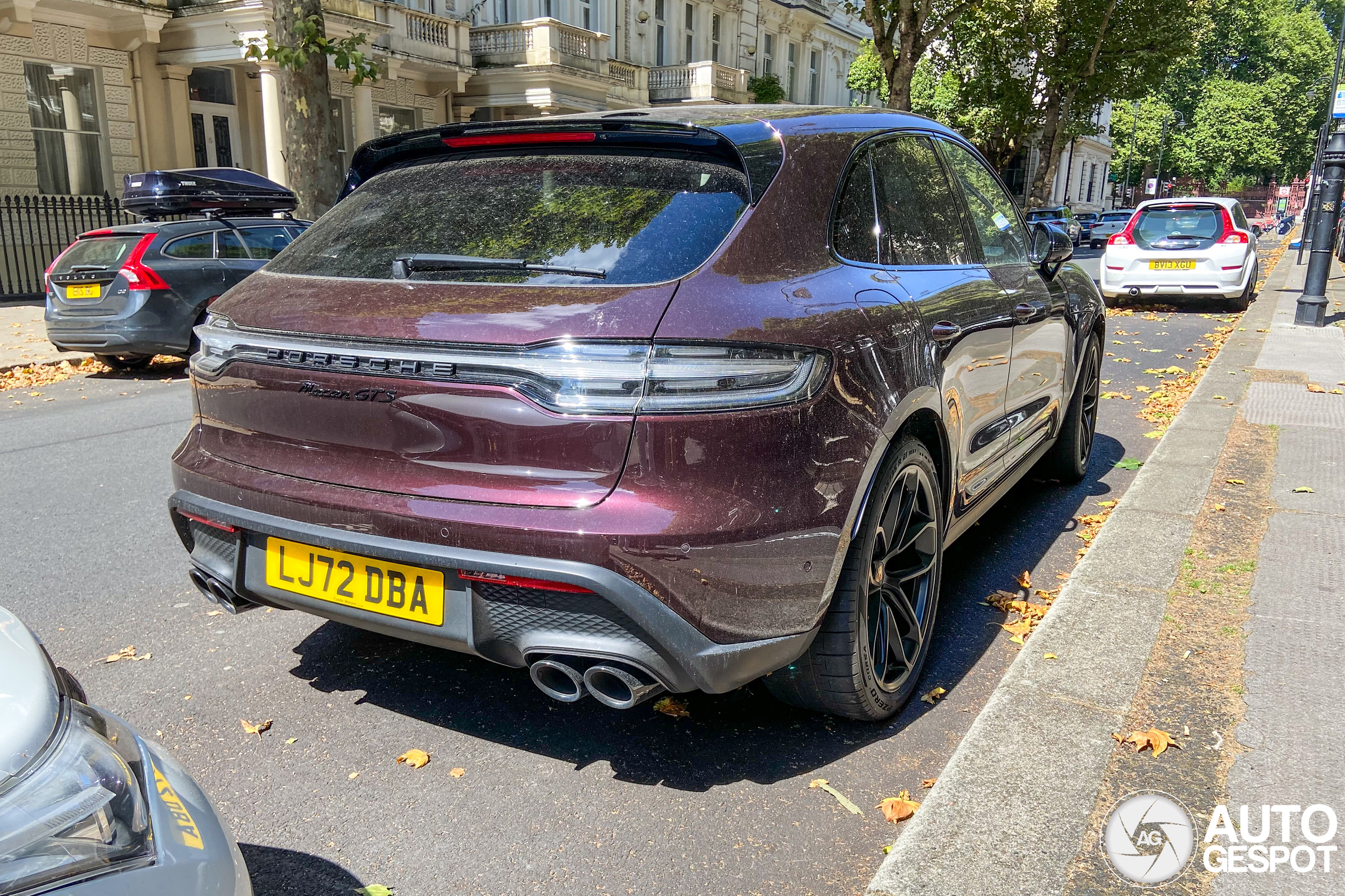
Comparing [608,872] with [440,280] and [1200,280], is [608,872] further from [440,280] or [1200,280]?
[1200,280]

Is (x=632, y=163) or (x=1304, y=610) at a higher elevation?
(x=632, y=163)

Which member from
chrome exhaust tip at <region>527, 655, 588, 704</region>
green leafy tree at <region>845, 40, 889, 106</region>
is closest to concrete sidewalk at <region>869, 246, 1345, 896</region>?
chrome exhaust tip at <region>527, 655, 588, 704</region>

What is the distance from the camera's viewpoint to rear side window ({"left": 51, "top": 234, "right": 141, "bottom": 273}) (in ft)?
32.1

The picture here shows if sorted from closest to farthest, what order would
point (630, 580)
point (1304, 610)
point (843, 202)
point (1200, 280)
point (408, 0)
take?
1. point (630, 580)
2. point (843, 202)
3. point (1304, 610)
4. point (1200, 280)
5. point (408, 0)

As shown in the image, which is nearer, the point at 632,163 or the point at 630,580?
the point at 630,580

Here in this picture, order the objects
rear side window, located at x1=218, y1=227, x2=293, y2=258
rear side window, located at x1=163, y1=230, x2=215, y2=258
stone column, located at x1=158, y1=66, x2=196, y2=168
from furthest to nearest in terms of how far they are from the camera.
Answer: stone column, located at x1=158, y1=66, x2=196, y2=168
rear side window, located at x1=218, y1=227, x2=293, y2=258
rear side window, located at x1=163, y1=230, x2=215, y2=258

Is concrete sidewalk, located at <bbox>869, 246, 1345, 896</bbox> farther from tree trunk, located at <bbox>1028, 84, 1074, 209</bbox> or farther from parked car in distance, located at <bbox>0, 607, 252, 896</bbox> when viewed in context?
tree trunk, located at <bbox>1028, 84, 1074, 209</bbox>

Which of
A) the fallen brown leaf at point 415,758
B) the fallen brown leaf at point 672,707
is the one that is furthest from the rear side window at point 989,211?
the fallen brown leaf at point 415,758

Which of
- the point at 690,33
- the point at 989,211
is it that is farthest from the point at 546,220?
the point at 690,33

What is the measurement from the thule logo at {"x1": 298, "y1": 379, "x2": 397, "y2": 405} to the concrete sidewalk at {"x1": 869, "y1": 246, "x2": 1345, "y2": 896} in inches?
60.5

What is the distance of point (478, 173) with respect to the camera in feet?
9.57

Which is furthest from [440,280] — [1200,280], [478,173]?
[1200,280]

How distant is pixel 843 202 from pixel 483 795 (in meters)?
1.89

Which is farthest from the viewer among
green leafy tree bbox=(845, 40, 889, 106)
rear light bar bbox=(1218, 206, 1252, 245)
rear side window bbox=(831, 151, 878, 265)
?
green leafy tree bbox=(845, 40, 889, 106)
